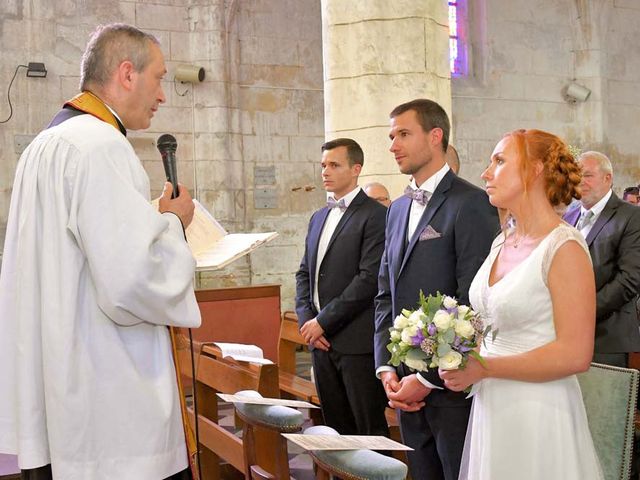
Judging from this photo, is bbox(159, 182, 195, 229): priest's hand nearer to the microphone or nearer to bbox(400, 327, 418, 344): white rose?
the microphone

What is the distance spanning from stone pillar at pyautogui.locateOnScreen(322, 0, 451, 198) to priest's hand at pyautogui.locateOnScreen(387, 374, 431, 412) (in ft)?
9.00

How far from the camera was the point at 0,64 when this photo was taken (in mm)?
9250

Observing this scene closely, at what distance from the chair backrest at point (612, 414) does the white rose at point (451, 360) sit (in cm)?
51

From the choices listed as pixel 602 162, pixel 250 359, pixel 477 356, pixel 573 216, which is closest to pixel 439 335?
pixel 477 356

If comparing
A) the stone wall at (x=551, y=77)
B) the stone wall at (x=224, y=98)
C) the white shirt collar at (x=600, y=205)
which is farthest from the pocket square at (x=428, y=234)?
the stone wall at (x=551, y=77)

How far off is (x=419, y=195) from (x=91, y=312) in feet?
4.89

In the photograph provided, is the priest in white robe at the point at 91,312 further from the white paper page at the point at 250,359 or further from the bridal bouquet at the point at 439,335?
the white paper page at the point at 250,359

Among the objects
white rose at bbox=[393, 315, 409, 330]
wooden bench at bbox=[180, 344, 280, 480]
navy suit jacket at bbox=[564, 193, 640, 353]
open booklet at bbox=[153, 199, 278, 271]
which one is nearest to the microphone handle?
open booklet at bbox=[153, 199, 278, 271]

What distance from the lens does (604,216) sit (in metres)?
4.89

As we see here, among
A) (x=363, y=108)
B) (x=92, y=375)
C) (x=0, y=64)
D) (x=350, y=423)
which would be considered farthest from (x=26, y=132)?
(x=92, y=375)

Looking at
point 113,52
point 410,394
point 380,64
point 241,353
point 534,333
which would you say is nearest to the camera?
point 113,52

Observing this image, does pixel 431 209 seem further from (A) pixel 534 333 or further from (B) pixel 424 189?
(A) pixel 534 333

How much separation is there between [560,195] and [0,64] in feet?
26.3

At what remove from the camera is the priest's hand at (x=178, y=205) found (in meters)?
2.41
